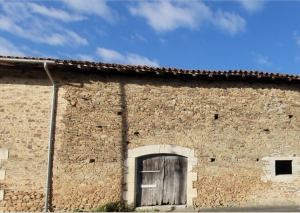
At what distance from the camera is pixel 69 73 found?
7316 mm

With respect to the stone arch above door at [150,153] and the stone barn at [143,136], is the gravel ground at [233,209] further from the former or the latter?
the stone arch above door at [150,153]

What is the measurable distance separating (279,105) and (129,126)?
4.68 meters

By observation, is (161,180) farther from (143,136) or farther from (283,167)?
(283,167)

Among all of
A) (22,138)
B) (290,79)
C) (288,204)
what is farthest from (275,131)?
(22,138)

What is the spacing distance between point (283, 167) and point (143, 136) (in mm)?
4639

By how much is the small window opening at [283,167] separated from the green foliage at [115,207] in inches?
189

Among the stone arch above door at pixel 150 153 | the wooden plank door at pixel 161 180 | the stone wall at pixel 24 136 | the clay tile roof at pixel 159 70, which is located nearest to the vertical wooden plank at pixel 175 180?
the wooden plank door at pixel 161 180

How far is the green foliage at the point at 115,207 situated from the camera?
655 cm

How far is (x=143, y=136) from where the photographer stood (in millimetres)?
7320

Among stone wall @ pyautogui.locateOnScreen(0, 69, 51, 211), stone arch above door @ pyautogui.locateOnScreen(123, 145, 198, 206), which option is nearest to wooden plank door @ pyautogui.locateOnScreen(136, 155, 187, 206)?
stone arch above door @ pyautogui.locateOnScreen(123, 145, 198, 206)

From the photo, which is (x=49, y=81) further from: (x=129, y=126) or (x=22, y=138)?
(x=129, y=126)

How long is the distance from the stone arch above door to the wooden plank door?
0.52 ft

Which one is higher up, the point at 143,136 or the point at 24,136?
the point at 143,136

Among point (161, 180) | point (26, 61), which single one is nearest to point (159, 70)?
point (161, 180)
